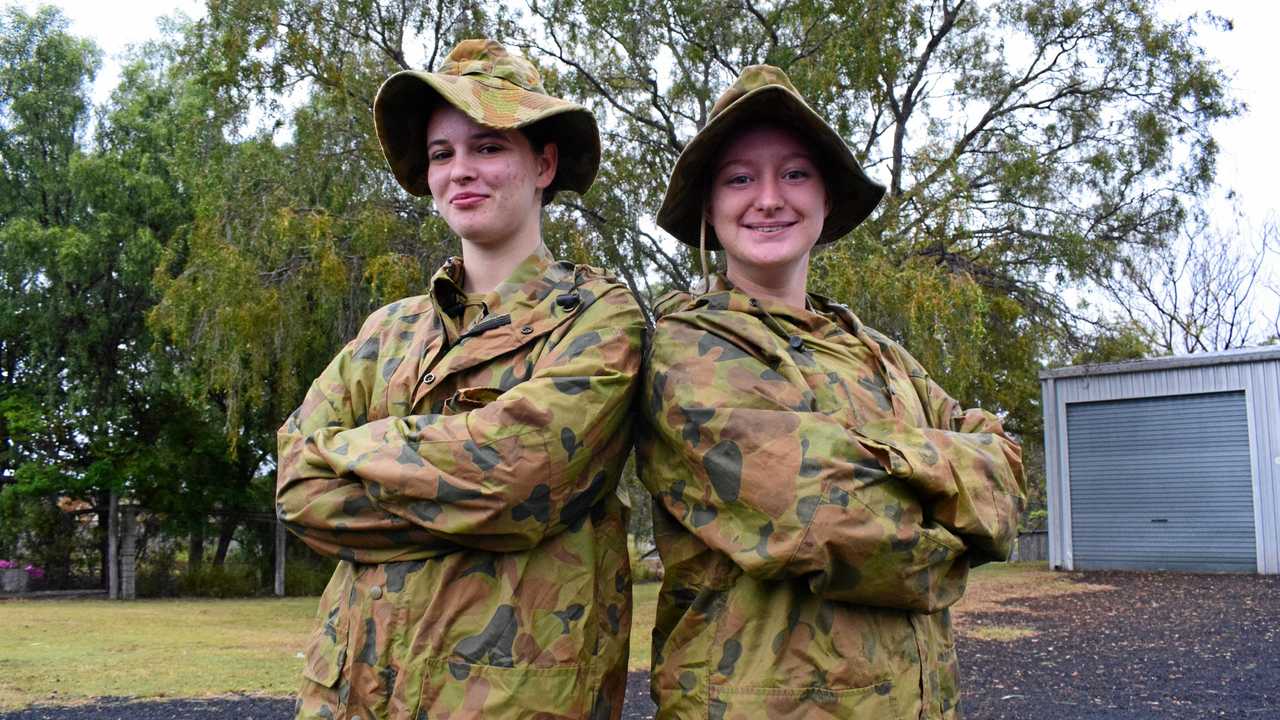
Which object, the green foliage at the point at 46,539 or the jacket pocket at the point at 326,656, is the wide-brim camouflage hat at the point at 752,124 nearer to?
the jacket pocket at the point at 326,656

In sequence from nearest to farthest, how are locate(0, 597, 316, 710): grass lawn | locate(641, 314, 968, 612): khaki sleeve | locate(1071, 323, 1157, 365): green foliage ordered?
locate(641, 314, 968, 612): khaki sleeve, locate(0, 597, 316, 710): grass lawn, locate(1071, 323, 1157, 365): green foliage

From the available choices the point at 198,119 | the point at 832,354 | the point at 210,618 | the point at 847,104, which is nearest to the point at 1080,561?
the point at 847,104

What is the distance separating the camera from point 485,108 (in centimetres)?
238

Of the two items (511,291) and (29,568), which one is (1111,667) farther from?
(29,568)

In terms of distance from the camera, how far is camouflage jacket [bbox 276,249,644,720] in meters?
2.07

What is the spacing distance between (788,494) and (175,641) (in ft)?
33.6

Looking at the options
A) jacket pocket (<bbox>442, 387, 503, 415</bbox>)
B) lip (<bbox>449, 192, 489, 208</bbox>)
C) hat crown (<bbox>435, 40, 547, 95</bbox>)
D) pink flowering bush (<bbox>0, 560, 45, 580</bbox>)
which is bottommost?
pink flowering bush (<bbox>0, 560, 45, 580</bbox>)

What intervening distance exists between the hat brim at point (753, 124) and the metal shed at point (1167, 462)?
15.0 meters

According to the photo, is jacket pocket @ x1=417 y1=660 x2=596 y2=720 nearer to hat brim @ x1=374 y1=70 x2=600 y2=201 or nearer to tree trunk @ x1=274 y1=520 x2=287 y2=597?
hat brim @ x1=374 y1=70 x2=600 y2=201

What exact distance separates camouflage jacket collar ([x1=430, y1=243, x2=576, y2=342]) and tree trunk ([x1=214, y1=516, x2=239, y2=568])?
18.3 metres

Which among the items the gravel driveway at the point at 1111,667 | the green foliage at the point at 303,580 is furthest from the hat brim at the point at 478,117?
the green foliage at the point at 303,580

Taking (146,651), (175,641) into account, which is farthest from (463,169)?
(175,641)

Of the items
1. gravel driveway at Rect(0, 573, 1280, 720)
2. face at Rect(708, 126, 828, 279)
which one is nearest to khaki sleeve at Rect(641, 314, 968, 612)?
face at Rect(708, 126, 828, 279)

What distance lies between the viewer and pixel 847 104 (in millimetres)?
13133
